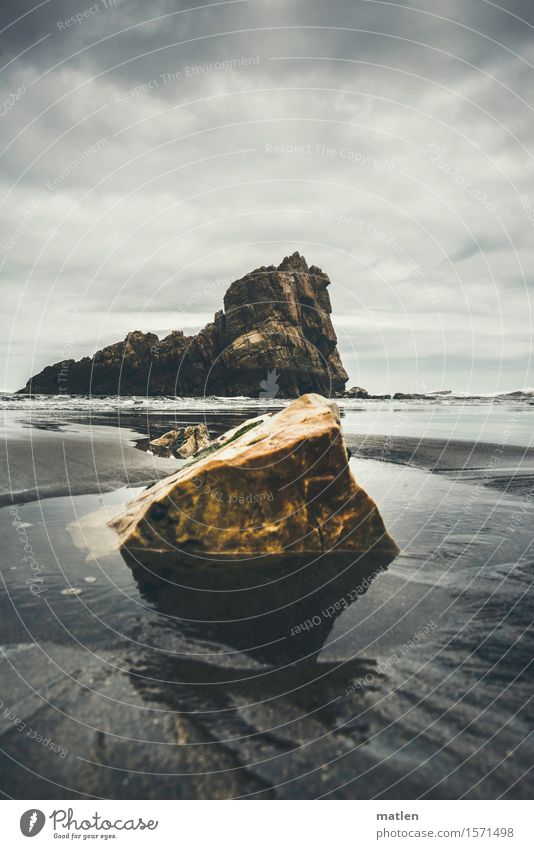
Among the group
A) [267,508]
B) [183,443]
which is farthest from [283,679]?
[183,443]

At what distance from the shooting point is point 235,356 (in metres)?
92.0

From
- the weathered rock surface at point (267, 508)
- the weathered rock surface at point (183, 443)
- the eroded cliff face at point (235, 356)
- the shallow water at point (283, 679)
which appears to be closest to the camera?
the shallow water at point (283, 679)

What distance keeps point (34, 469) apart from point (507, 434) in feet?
67.7

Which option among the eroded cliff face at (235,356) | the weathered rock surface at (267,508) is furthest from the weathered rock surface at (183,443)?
the eroded cliff face at (235,356)

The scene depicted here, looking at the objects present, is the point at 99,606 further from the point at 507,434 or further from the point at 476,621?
the point at 507,434

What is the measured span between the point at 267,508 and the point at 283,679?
2835mm

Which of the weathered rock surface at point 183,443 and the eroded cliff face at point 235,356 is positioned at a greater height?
the eroded cliff face at point 235,356

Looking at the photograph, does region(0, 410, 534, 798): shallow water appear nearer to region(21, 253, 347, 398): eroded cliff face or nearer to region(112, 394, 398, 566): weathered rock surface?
region(112, 394, 398, 566): weathered rock surface

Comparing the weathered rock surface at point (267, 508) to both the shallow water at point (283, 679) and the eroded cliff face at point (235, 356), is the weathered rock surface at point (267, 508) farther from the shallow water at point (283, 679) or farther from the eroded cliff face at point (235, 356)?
the eroded cliff face at point (235, 356)

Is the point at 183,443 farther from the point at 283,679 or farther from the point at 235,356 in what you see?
the point at 235,356

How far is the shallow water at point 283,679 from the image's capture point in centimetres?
273

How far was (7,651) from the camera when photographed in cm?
374

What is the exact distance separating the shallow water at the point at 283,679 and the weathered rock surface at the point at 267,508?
679mm

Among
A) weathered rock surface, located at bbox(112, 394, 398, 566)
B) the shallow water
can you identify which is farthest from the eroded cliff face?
the shallow water
